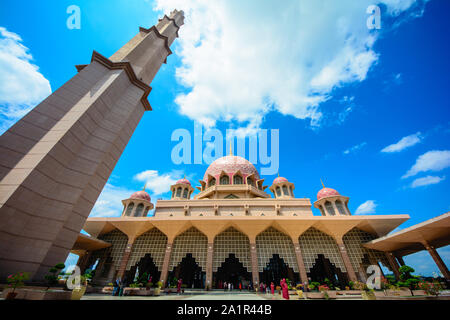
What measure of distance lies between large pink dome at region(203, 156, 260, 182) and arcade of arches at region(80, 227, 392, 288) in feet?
32.2

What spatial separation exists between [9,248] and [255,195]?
22484 mm

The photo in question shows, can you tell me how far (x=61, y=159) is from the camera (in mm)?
6500

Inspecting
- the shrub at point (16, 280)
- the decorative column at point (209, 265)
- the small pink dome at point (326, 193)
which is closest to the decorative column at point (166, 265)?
the decorative column at point (209, 265)

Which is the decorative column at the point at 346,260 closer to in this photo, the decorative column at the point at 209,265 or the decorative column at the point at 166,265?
the decorative column at the point at 209,265

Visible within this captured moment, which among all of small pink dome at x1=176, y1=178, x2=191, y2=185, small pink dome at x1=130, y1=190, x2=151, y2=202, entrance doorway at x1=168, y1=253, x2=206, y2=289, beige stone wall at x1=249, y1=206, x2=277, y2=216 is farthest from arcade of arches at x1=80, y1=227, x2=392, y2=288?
small pink dome at x1=176, y1=178, x2=191, y2=185

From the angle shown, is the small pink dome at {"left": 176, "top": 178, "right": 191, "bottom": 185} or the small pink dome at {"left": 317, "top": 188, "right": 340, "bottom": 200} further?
the small pink dome at {"left": 176, "top": 178, "right": 191, "bottom": 185}

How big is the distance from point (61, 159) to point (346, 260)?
21020mm

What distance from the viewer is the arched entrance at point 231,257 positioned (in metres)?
17.3

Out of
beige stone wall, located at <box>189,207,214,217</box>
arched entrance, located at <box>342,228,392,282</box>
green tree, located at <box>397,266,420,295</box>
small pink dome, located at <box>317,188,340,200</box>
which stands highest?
small pink dome, located at <box>317,188,340,200</box>

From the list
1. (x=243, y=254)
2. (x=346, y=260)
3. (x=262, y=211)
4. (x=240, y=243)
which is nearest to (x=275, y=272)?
(x=243, y=254)

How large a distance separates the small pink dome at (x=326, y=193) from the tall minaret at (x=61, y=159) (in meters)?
21.4

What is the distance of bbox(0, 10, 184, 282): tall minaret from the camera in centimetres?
527

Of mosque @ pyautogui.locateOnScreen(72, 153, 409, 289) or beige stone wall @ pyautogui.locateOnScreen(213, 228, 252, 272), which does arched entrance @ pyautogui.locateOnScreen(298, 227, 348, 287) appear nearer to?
mosque @ pyautogui.locateOnScreen(72, 153, 409, 289)
